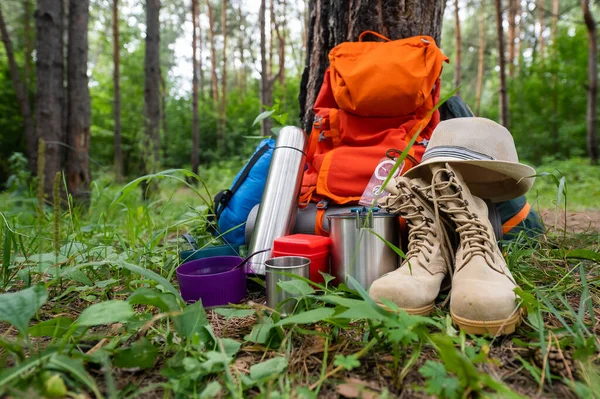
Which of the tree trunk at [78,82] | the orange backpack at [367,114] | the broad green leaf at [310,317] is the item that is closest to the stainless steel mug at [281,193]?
the orange backpack at [367,114]

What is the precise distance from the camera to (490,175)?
1.27m

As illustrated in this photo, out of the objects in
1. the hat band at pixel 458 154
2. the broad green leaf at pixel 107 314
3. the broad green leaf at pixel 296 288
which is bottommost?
the broad green leaf at pixel 296 288

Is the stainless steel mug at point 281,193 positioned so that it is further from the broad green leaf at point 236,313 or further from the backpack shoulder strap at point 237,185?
the broad green leaf at point 236,313

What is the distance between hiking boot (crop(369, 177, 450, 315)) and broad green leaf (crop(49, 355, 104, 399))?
0.62 metres

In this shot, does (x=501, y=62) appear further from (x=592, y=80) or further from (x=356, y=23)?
(x=356, y=23)

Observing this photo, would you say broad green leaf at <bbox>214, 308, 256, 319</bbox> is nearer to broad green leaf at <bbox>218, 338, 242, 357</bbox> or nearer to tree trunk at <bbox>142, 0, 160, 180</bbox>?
broad green leaf at <bbox>218, 338, 242, 357</bbox>

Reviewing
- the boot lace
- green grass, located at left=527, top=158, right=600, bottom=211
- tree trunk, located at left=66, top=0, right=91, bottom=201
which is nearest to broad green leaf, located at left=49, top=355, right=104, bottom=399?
the boot lace

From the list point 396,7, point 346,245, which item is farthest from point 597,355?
point 396,7

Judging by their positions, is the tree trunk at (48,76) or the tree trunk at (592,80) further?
the tree trunk at (592,80)

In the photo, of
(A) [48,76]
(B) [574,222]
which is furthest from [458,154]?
(A) [48,76]

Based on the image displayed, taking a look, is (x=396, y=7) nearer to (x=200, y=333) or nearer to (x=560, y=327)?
(x=560, y=327)

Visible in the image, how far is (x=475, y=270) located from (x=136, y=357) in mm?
874

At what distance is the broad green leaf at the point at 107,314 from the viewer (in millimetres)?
666

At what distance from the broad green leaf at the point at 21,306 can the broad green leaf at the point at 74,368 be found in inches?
3.3
